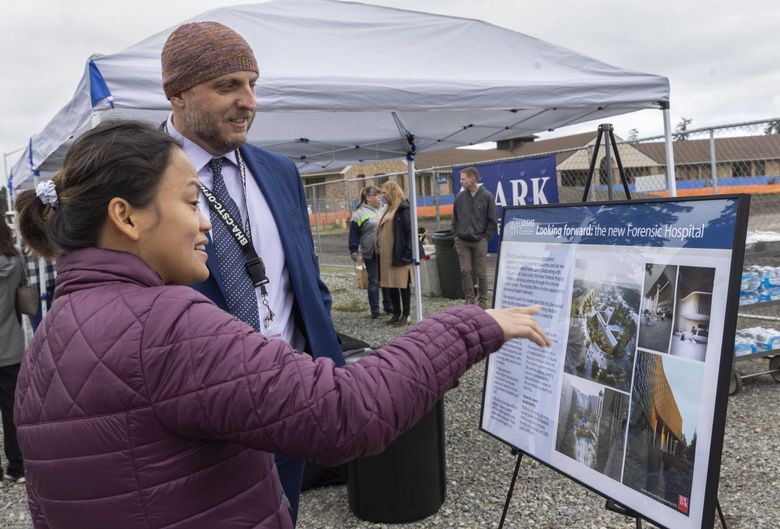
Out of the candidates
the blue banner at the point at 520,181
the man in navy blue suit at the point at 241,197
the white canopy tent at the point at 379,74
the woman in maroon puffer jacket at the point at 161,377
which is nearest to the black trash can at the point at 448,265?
the blue banner at the point at 520,181

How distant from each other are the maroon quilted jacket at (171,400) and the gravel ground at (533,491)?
100 inches

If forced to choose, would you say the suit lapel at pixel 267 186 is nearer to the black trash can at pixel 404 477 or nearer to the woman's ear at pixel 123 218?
the woman's ear at pixel 123 218

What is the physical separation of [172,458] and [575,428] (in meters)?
1.48

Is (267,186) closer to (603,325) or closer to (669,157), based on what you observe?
(603,325)

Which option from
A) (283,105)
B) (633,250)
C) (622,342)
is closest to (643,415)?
(622,342)

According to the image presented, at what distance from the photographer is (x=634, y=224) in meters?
1.87

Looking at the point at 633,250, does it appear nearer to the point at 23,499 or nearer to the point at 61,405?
the point at 61,405

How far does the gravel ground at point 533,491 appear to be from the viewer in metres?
3.14

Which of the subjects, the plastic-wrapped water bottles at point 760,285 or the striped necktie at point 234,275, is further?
the plastic-wrapped water bottles at point 760,285

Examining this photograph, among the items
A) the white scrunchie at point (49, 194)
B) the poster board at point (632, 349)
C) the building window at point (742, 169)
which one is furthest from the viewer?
the building window at point (742, 169)

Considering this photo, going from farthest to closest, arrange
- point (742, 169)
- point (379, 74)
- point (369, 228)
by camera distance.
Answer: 1. point (369, 228)
2. point (742, 169)
3. point (379, 74)

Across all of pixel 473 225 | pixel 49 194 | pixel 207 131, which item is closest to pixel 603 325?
pixel 207 131

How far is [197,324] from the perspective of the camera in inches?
35.2

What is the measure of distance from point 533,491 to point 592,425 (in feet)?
5.67
